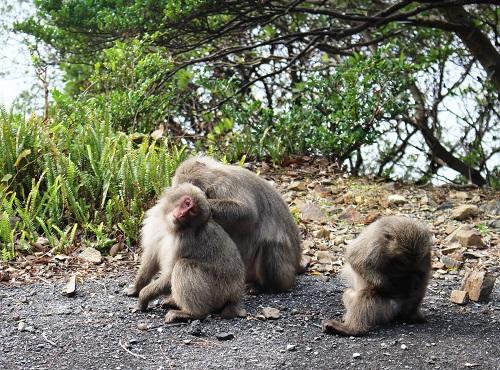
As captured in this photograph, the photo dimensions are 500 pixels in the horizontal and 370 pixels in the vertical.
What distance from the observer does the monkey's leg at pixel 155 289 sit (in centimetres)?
531

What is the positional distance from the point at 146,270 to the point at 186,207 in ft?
2.42

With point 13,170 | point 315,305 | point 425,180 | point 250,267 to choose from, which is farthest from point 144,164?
point 425,180

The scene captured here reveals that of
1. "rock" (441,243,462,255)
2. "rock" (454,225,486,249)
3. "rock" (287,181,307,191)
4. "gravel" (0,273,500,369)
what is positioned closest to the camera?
"gravel" (0,273,500,369)

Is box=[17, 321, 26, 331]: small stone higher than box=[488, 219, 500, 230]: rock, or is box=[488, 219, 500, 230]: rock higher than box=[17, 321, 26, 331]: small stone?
box=[488, 219, 500, 230]: rock

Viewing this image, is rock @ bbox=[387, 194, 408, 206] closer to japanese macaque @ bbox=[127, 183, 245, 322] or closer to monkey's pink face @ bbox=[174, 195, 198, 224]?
japanese macaque @ bbox=[127, 183, 245, 322]

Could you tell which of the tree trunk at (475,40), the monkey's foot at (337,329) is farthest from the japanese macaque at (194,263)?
the tree trunk at (475,40)

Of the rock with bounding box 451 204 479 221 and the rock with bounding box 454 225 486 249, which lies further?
the rock with bounding box 451 204 479 221

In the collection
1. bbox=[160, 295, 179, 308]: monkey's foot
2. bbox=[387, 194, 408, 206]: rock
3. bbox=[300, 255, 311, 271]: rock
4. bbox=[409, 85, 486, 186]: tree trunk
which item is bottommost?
bbox=[160, 295, 179, 308]: monkey's foot

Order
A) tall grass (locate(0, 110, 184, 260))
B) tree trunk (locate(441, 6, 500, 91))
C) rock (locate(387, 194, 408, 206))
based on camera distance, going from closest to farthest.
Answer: tall grass (locate(0, 110, 184, 260)), rock (locate(387, 194, 408, 206)), tree trunk (locate(441, 6, 500, 91))

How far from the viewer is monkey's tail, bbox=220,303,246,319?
531 centimetres

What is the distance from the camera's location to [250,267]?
239 inches

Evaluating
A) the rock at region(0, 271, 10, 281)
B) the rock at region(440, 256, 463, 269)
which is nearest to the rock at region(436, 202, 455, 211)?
the rock at region(440, 256, 463, 269)

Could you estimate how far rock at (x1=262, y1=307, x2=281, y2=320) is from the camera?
17.7ft

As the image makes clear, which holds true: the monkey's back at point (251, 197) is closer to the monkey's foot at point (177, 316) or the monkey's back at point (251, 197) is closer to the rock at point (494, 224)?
the monkey's foot at point (177, 316)
